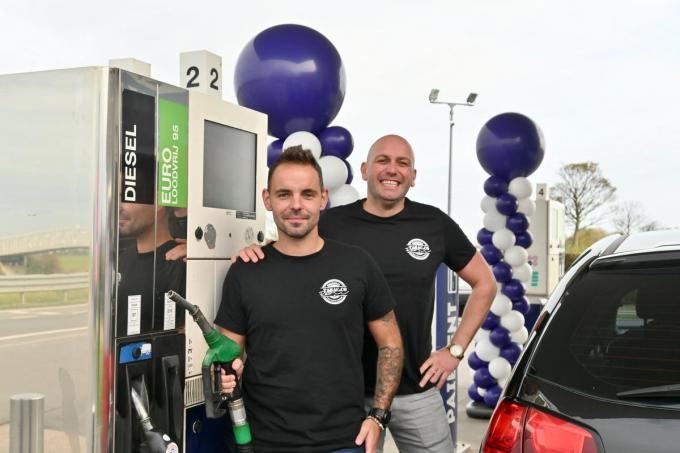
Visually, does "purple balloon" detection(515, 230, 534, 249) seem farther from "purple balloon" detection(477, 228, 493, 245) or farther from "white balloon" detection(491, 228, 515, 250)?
"purple balloon" detection(477, 228, 493, 245)

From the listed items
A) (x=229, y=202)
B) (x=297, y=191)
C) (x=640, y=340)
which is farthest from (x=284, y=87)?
(x=640, y=340)

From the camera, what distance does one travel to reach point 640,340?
211cm

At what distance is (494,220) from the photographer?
7.93m

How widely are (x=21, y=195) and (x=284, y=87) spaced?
7.76ft

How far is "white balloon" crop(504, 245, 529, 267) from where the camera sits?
7871mm

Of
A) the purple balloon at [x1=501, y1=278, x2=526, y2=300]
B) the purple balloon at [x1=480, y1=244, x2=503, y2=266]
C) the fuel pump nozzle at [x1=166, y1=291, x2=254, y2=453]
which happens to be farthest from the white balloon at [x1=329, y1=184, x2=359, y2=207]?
the purple balloon at [x1=501, y1=278, x2=526, y2=300]

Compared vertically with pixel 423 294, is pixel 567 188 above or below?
above

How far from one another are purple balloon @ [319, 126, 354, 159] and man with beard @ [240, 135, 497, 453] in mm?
1616

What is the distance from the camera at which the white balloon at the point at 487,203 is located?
26.2 ft

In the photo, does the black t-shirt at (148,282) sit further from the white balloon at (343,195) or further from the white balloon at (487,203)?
the white balloon at (487,203)

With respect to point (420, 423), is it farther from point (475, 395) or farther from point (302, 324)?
point (475, 395)

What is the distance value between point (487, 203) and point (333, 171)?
11.3ft

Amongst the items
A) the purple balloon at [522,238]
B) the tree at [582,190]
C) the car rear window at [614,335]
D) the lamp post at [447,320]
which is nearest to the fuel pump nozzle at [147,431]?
the car rear window at [614,335]

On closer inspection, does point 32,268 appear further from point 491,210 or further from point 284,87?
point 491,210
